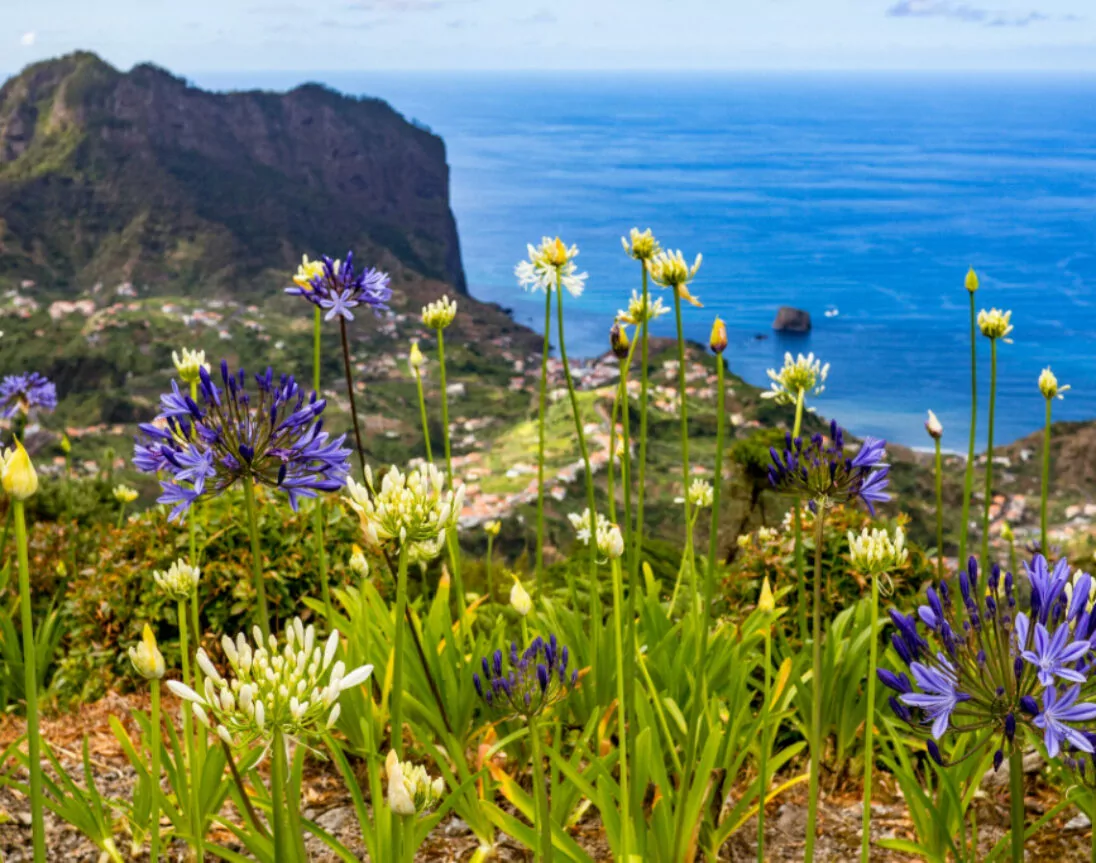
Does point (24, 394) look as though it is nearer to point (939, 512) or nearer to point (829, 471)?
point (939, 512)

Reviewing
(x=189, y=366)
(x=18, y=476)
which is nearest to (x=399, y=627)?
(x=18, y=476)

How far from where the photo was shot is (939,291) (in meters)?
31.2

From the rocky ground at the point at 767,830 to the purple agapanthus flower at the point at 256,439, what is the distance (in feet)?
5.10

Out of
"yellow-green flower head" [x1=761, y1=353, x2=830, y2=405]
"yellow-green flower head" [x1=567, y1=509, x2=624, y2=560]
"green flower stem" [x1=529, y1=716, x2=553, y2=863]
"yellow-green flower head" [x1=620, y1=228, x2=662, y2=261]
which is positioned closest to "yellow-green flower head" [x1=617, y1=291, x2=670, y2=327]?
"yellow-green flower head" [x1=620, y1=228, x2=662, y2=261]

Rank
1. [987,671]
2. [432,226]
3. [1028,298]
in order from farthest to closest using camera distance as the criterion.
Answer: [432,226] < [1028,298] < [987,671]

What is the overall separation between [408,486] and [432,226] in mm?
43496

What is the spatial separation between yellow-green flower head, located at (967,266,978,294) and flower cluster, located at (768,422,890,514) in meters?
1.27

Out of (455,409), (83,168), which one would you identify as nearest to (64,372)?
(455,409)

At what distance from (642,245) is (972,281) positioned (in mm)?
1206

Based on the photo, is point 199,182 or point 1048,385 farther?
point 199,182

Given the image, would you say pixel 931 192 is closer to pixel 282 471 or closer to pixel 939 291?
pixel 939 291

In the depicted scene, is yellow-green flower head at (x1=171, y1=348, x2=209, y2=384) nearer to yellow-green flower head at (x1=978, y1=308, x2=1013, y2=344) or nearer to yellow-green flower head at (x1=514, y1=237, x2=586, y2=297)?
yellow-green flower head at (x1=514, y1=237, x2=586, y2=297)

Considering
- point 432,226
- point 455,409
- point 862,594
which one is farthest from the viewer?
point 432,226

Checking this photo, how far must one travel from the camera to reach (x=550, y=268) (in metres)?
3.35
